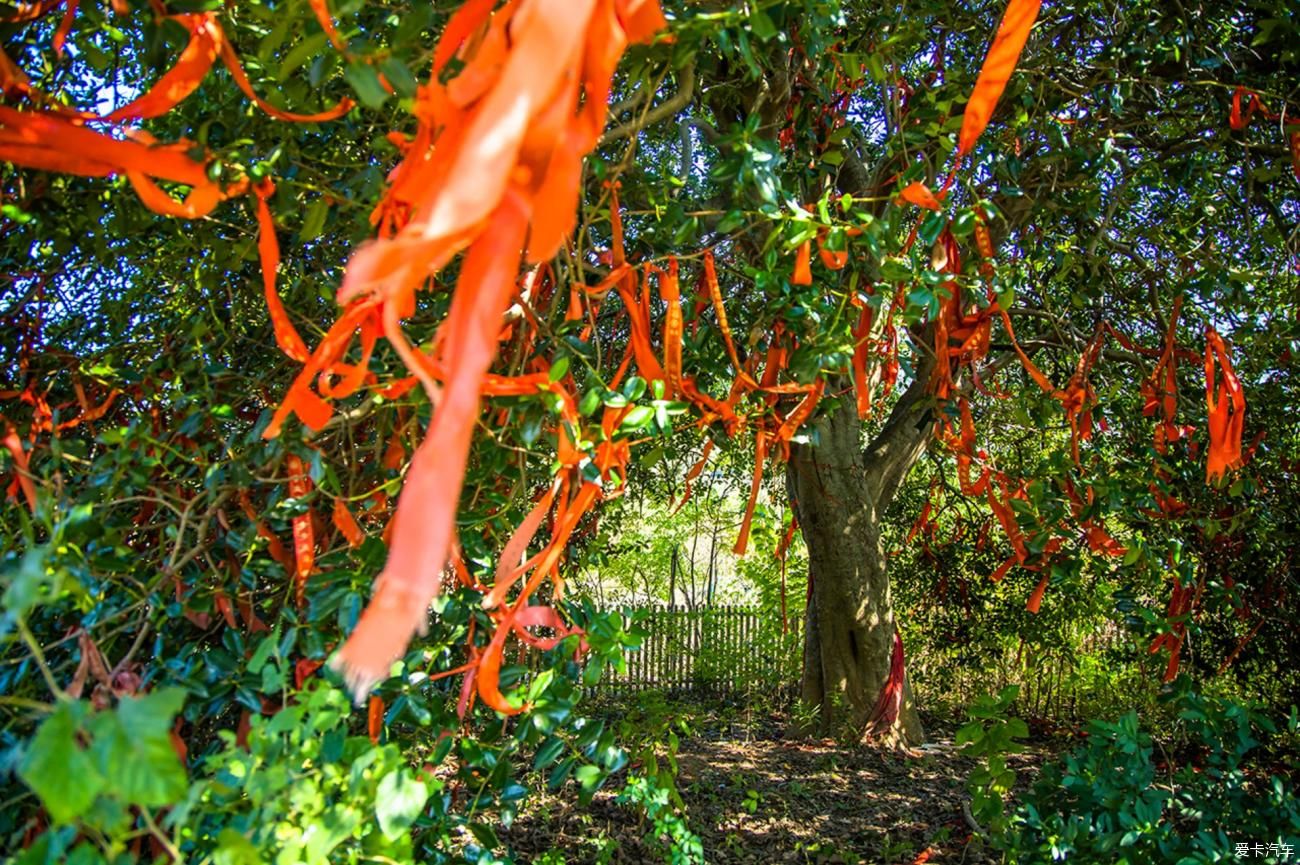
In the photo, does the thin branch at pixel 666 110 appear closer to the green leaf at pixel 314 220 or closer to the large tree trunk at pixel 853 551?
the green leaf at pixel 314 220

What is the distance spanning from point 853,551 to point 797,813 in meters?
1.62

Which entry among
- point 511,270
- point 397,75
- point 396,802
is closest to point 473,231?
point 511,270

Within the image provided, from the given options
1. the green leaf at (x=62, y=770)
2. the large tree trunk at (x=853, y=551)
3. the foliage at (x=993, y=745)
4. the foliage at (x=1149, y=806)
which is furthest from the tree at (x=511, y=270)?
the large tree trunk at (x=853, y=551)

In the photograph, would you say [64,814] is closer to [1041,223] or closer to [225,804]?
[225,804]

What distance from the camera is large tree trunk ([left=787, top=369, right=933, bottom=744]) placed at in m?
5.50

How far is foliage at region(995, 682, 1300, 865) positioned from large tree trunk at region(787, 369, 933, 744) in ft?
9.11

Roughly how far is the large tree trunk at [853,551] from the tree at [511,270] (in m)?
1.22

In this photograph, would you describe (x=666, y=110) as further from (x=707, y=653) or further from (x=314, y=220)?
(x=707, y=653)

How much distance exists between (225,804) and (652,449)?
1498mm

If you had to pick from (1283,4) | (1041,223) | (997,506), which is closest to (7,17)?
(997,506)

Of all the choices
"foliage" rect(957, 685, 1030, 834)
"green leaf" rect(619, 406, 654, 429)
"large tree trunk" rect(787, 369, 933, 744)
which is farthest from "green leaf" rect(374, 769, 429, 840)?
"large tree trunk" rect(787, 369, 933, 744)

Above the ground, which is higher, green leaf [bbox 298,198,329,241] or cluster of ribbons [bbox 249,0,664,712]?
green leaf [bbox 298,198,329,241]

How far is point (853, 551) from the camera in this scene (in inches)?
222

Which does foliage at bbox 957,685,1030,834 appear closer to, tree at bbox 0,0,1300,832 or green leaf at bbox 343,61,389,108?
tree at bbox 0,0,1300,832
